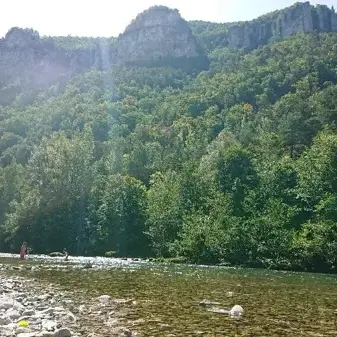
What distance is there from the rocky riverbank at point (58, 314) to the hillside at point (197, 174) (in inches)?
1354

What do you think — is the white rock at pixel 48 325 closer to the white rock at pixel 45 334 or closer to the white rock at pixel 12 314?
the white rock at pixel 45 334

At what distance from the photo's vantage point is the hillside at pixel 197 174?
183 feet

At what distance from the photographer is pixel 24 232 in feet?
250

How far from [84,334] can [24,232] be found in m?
66.5

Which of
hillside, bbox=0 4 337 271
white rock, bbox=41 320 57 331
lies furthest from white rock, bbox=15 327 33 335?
hillside, bbox=0 4 337 271

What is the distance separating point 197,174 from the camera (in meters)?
75.6

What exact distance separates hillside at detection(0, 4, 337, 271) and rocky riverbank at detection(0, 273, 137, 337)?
113ft

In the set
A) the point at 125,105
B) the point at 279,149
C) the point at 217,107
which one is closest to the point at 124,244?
the point at 279,149

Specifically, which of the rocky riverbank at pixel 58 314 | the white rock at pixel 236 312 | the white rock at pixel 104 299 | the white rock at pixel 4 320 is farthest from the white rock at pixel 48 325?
the white rock at pixel 236 312

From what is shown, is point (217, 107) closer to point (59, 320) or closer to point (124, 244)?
point (124, 244)

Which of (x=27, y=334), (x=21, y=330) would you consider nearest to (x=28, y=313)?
(x=21, y=330)

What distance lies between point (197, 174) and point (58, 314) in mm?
61218

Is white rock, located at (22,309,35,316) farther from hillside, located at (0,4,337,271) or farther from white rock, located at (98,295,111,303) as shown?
hillside, located at (0,4,337,271)

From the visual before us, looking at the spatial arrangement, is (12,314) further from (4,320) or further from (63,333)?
(63,333)
